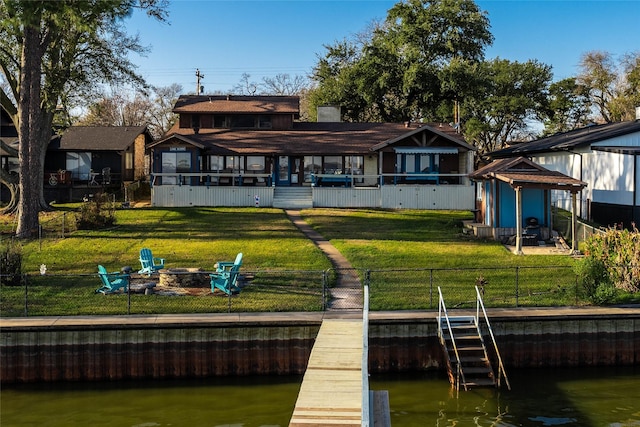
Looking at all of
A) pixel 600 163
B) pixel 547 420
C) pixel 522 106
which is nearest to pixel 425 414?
pixel 547 420

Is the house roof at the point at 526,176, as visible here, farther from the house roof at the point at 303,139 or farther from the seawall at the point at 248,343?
the house roof at the point at 303,139

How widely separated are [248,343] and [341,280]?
5.48m

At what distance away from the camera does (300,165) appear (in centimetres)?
4191

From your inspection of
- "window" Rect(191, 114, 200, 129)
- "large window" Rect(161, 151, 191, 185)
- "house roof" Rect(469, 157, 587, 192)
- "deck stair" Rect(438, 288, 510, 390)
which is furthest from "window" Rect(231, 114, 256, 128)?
"deck stair" Rect(438, 288, 510, 390)

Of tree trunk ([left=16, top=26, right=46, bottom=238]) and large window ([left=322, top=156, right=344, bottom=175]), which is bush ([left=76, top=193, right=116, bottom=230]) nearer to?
tree trunk ([left=16, top=26, right=46, bottom=238])

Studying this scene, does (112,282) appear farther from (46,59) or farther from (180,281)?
(46,59)

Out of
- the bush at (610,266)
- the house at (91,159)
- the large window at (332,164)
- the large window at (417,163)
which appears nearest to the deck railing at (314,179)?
the large window at (417,163)

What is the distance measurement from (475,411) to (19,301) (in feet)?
42.3

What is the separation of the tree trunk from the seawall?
13.4 metres

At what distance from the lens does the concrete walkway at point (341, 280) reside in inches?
781

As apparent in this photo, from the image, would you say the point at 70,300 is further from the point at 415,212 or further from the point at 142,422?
the point at 415,212

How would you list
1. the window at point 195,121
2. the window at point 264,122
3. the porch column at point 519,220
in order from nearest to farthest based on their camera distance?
the porch column at point 519,220
the window at point 195,121
the window at point 264,122

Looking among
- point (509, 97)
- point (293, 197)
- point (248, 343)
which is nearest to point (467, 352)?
point (248, 343)

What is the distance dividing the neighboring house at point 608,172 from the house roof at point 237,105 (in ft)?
57.3
